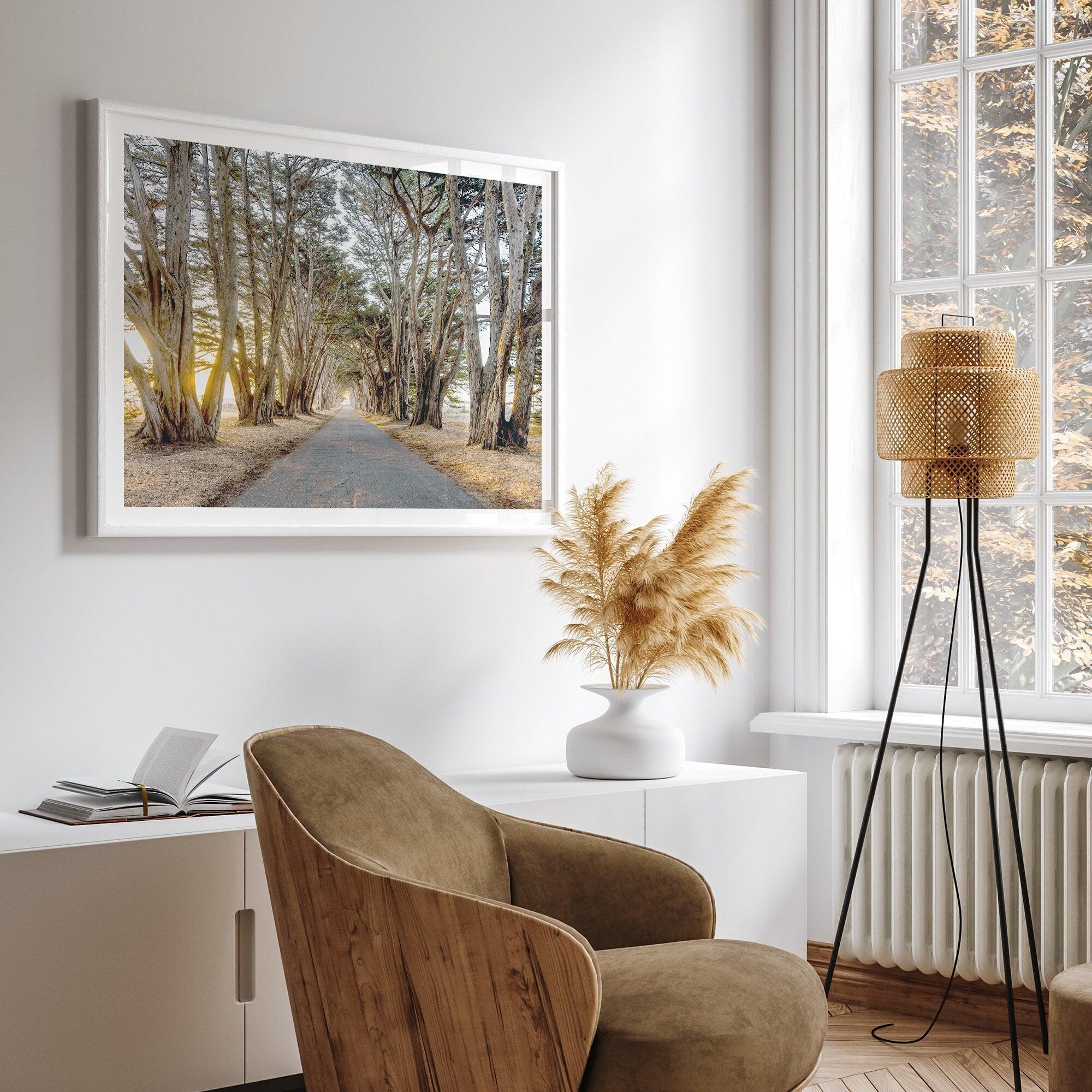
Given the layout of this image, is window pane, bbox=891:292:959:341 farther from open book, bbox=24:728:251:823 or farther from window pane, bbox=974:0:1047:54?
open book, bbox=24:728:251:823

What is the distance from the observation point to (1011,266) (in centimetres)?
382

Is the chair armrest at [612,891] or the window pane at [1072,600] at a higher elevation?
the window pane at [1072,600]

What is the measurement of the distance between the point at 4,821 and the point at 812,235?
2651 mm

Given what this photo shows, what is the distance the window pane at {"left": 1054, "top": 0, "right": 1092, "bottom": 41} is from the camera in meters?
3.70

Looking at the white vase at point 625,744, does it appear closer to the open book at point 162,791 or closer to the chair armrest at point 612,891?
the chair armrest at point 612,891

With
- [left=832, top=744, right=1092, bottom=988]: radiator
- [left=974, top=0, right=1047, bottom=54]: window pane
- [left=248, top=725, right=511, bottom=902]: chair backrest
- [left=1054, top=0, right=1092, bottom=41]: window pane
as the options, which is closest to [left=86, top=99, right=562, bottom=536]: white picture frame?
[left=248, top=725, right=511, bottom=902]: chair backrest

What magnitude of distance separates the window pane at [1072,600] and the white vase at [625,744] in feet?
3.75

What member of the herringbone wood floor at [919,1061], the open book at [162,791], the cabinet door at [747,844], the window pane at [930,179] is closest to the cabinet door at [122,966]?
the open book at [162,791]

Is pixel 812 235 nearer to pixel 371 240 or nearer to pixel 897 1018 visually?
pixel 371 240

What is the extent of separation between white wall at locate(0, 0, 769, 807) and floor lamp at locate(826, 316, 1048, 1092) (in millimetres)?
796

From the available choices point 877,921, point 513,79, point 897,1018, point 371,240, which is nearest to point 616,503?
point 371,240

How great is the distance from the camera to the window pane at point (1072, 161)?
12.2 feet

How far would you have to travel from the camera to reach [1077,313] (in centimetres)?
371

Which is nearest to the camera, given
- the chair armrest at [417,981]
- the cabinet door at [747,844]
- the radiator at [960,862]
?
the chair armrest at [417,981]
